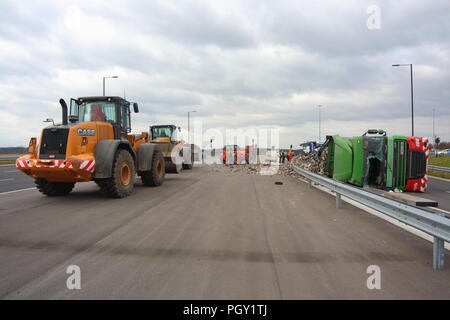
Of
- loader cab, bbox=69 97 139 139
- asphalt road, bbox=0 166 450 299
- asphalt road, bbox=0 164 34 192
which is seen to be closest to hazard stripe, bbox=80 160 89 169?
asphalt road, bbox=0 166 450 299

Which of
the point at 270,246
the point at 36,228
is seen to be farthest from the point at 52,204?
the point at 270,246

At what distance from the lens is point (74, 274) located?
3.83 meters

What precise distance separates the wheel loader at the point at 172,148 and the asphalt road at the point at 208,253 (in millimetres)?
8489

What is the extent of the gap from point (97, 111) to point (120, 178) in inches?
99.9

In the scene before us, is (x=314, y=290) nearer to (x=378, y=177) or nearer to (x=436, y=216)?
(x=436, y=216)

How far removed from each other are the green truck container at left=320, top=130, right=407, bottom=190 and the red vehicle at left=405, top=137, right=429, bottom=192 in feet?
0.71

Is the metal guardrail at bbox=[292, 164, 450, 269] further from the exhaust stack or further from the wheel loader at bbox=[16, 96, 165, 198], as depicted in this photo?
the exhaust stack

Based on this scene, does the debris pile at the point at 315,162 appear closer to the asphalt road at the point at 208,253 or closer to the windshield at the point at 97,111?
the asphalt road at the point at 208,253

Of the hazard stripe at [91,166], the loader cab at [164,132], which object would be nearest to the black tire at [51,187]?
the hazard stripe at [91,166]

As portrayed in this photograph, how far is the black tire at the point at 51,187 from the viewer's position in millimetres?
9500

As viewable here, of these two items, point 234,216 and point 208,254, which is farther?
point 234,216

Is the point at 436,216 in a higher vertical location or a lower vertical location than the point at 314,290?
higher
